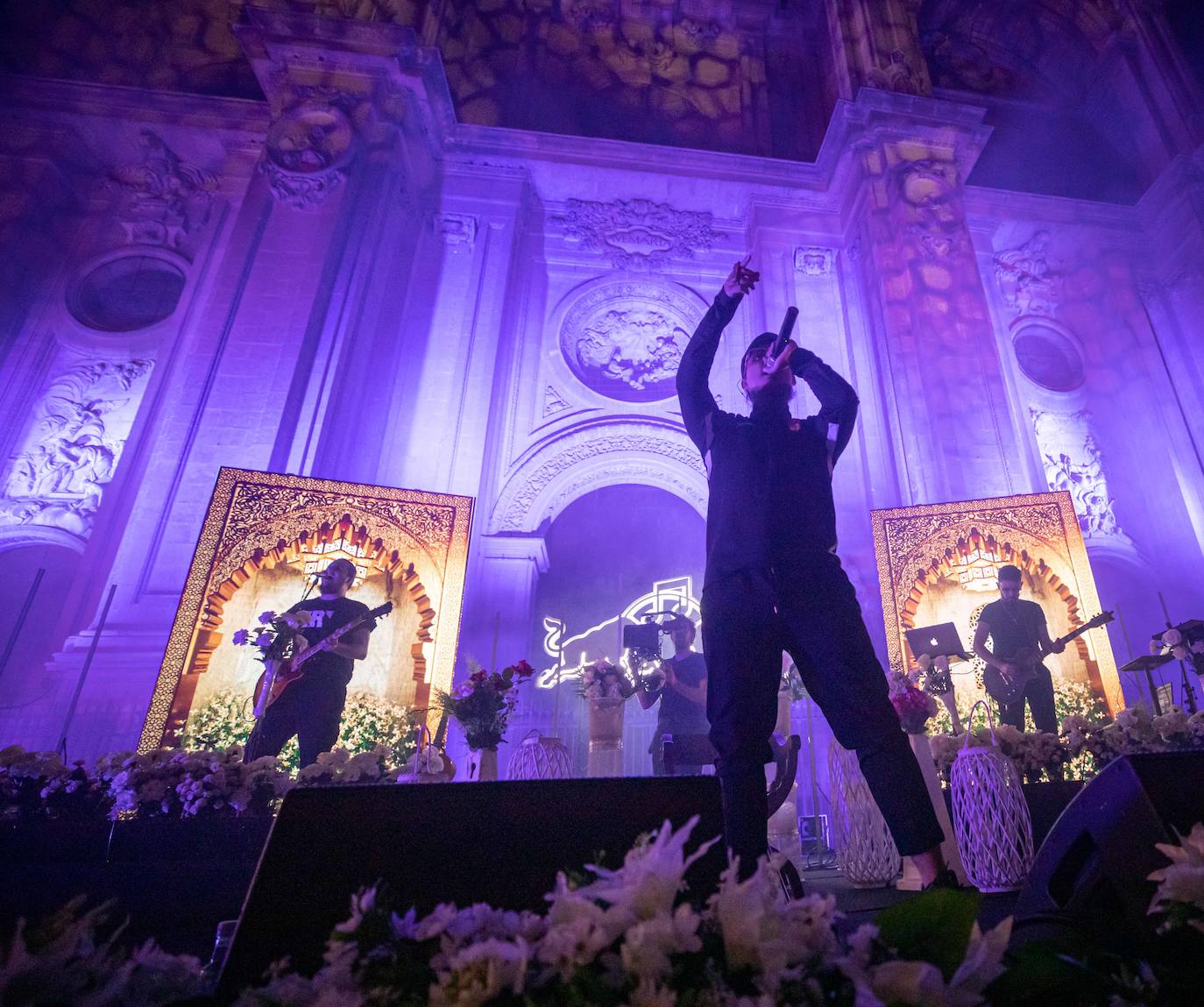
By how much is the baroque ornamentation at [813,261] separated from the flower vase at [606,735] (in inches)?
294

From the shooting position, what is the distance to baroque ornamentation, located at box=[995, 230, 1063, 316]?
10.8 metres

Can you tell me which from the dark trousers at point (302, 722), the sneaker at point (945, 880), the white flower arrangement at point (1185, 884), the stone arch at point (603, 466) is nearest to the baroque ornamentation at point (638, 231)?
the stone arch at point (603, 466)

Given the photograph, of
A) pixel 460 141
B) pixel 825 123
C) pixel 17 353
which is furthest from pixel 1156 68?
pixel 17 353

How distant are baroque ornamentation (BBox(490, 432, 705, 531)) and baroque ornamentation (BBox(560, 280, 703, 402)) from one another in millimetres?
761

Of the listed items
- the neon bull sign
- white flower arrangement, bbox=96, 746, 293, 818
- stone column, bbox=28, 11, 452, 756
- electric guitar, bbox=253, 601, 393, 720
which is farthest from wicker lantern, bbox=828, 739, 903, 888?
stone column, bbox=28, 11, 452, 756

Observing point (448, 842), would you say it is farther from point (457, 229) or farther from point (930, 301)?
point (457, 229)

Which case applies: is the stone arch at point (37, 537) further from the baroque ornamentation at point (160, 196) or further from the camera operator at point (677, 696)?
the camera operator at point (677, 696)

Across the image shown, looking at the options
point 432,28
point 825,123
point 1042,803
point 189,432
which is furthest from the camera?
point 825,123

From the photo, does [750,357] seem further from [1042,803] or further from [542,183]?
[542,183]

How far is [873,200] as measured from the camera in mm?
9211

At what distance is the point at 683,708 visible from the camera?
5.60 metres

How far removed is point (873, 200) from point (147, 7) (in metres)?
11.2

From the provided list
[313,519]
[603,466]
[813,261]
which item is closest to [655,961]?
[313,519]

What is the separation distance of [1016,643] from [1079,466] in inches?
195
